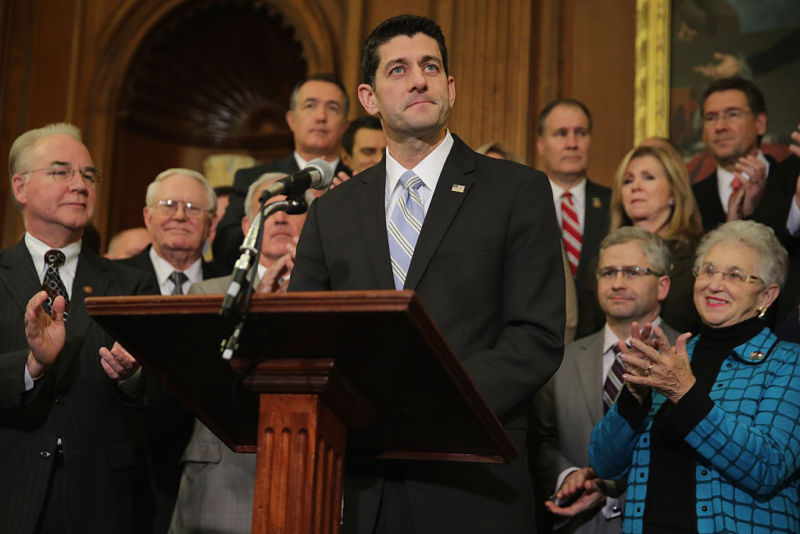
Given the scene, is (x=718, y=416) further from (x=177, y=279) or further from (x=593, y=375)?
(x=177, y=279)

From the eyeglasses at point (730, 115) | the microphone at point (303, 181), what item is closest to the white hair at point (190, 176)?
Result: the eyeglasses at point (730, 115)

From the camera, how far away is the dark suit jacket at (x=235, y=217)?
Answer: 14.9 ft

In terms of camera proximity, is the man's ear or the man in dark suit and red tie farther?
the man in dark suit and red tie

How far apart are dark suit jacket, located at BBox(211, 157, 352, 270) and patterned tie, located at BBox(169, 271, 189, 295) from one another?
23cm

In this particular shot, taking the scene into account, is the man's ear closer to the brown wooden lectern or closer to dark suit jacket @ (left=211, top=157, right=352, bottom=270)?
the brown wooden lectern

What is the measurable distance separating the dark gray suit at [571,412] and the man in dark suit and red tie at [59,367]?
58.3 inches

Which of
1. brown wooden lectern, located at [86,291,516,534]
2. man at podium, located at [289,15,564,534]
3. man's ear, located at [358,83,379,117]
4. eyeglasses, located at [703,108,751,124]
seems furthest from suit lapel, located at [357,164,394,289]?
eyeglasses, located at [703,108,751,124]

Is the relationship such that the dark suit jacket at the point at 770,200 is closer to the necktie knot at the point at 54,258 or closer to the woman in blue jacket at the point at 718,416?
the woman in blue jacket at the point at 718,416

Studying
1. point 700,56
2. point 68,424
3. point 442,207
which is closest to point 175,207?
point 68,424

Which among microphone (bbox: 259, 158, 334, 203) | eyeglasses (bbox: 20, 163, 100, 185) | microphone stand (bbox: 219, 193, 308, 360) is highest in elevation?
eyeglasses (bbox: 20, 163, 100, 185)

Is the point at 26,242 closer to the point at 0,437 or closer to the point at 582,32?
the point at 0,437

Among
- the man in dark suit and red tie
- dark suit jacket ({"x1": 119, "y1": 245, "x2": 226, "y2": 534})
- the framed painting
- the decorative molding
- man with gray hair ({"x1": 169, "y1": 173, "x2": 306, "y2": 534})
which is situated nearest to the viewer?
the man in dark suit and red tie

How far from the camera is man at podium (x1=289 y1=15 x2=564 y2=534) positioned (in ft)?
6.97

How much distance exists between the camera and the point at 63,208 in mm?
3559
